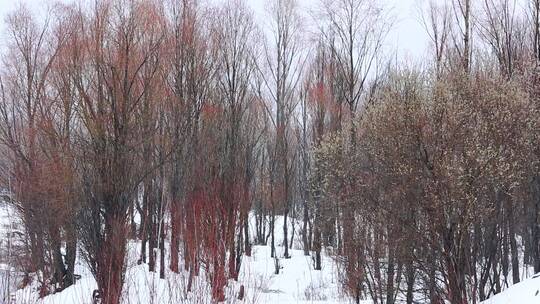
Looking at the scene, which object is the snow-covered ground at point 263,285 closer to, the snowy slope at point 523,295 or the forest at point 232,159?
the forest at point 232,159

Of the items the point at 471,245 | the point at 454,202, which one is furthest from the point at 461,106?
the point at 471,245

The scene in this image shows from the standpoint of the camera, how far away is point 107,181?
29.9 feet

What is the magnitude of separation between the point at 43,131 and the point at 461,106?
12.1 m

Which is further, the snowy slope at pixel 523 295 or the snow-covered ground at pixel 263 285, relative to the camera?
the snowy slope at pixel 523 295

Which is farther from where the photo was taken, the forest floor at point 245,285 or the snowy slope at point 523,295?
the snowy slope at point 523,295

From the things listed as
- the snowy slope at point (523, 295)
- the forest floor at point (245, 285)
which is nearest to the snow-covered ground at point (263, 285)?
the forest floor at point (245, 285)

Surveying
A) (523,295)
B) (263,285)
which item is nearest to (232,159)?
(263,285)

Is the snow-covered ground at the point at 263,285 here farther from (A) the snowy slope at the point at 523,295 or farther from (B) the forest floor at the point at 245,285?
(A) the snowy slope at the point at 523,295

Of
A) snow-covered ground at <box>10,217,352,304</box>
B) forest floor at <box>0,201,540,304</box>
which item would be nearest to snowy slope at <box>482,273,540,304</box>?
forest floor at <box>0,201,540,304</box>

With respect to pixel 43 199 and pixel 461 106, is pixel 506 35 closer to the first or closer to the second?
pixel 461 106

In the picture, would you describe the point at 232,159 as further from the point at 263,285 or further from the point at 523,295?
the point at 523,295

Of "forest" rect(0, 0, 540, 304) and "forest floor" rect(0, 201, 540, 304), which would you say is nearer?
"forest floor" rect(0, 201, 540, 304)

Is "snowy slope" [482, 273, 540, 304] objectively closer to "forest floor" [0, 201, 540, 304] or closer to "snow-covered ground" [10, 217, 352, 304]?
"forest floor" [0, 201, 540, 304]

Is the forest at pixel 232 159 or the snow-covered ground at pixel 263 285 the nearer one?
the snow-covered ground at pixel 263 285
